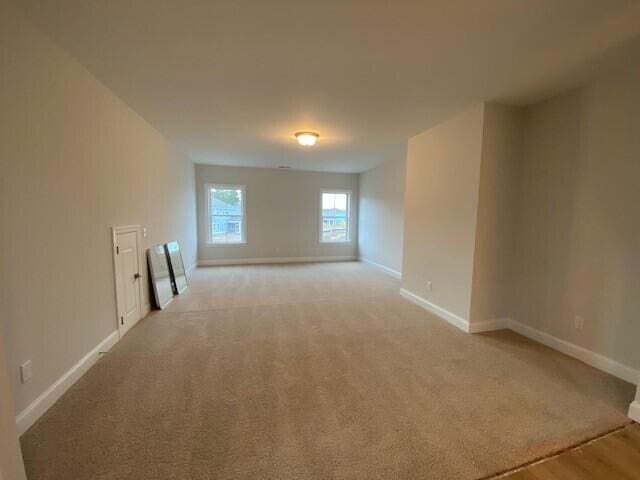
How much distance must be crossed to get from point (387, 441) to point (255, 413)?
868mm

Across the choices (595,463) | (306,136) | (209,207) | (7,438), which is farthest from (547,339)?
(209,207)

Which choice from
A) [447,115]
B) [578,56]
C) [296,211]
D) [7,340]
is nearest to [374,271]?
[296,211]

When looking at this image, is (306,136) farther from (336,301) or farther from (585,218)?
(585,218)

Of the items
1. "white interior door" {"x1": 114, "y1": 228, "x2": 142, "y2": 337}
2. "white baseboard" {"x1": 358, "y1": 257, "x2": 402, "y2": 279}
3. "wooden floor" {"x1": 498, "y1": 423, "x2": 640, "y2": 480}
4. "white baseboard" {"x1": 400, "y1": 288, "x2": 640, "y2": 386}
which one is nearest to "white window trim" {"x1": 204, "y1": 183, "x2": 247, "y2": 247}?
"white baseboard" {"x1": 358, "y1": 257, "x2": 402, "y2": 279}

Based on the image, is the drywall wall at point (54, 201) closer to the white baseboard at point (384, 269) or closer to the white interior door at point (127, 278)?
the white interior door at point (127, 278)

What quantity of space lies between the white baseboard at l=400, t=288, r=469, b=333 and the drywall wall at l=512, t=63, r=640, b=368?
65 cm

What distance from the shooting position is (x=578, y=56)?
2.08m

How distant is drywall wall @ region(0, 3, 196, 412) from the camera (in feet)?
5.25

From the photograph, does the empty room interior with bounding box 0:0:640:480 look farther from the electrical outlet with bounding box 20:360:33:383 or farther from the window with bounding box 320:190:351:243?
the window with bounding box 320:190:351:243

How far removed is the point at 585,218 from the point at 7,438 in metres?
4.23

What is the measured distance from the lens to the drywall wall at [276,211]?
683cm

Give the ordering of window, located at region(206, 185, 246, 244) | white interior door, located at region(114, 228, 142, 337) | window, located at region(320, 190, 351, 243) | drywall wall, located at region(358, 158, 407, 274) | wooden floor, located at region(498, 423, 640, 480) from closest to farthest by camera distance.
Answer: wooden floor, located at region(498, 423, 640, 480) < white interior door, located at region(114, 228, 142, 337) < drywall wall, located at region(358, 158, 407, 274) < window, located at region(206, 185, 246, 244) < window, located at region(320, 190, 351, 243)

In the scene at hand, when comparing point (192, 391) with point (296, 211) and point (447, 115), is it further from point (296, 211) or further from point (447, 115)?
point (296, 211)

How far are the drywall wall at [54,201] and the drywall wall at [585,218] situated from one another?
4.37 metres
